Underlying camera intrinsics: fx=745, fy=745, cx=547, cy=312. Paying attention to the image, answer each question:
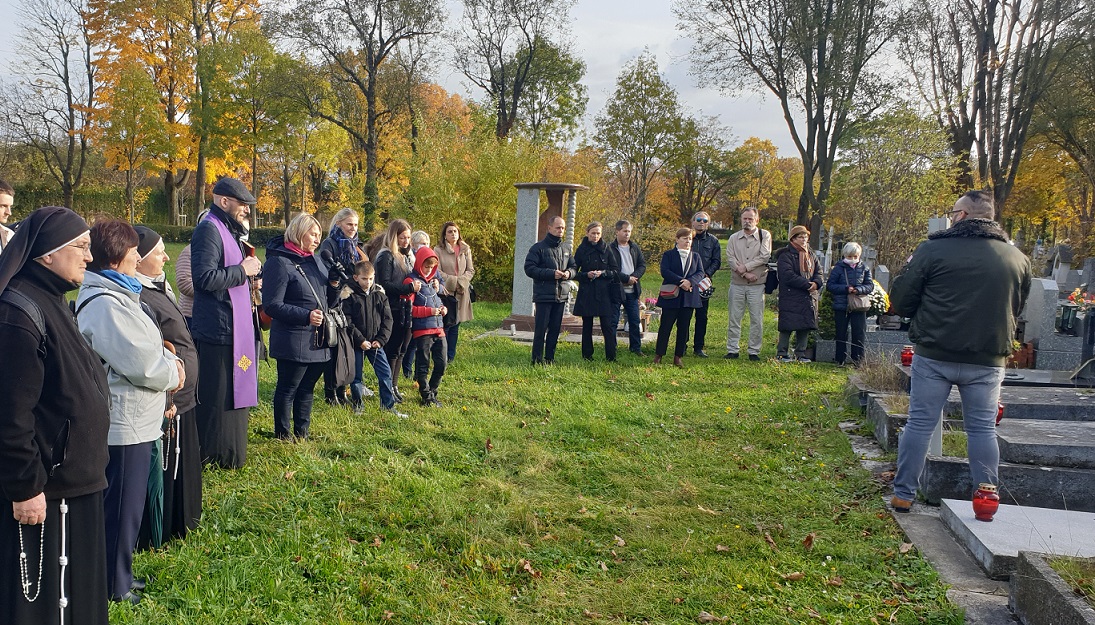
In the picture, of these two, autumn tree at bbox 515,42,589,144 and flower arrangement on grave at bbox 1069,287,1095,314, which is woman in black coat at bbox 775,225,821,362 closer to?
flower arrangement on grave at bbox 1069,287,1095,314

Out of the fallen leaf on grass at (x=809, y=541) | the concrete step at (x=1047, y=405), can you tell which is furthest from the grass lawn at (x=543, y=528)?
the concrete step at (x=1047, y=405)

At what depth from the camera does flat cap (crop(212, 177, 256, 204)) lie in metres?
5.01

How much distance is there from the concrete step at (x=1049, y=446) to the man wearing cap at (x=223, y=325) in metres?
5.33

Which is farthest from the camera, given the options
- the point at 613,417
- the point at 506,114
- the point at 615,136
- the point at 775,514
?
the point at 615,136

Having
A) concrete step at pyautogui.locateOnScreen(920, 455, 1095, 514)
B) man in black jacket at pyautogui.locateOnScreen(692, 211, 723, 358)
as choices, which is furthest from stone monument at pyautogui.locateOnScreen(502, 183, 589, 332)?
concrete step at pyautogui.locateOnScreen(920, 455, 1095, 514)

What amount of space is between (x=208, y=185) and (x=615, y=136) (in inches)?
875

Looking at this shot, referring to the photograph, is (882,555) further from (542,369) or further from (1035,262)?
(1035,262)

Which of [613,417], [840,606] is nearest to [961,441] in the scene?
[840,606]

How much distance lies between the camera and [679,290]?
33.2 ft

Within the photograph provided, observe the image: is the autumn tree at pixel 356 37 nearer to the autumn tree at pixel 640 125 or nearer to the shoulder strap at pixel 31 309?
the autumn tree at pixel 640 125

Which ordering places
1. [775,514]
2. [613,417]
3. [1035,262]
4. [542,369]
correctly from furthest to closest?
[1035,262]
[542,369]
[613,417]
[775,514]

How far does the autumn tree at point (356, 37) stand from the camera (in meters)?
31.8

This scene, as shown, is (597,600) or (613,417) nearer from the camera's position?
(597,600)

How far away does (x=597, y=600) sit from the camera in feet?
12.7
